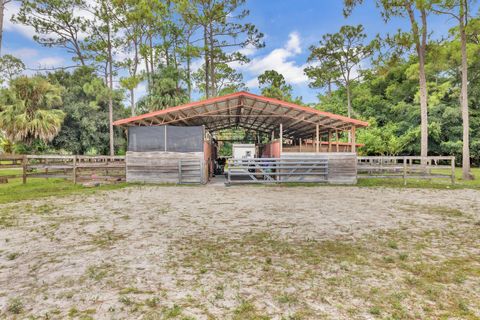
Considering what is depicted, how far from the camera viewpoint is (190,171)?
1429 cm

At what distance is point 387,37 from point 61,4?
2615 centimetres

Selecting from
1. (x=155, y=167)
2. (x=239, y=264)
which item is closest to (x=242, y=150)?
(x=155, y=167)

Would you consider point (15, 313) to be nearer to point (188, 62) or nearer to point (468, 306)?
point (468, 306)

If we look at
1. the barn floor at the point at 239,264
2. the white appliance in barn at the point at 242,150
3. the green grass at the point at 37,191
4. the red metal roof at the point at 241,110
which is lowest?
the barn floor at the point at 239,264

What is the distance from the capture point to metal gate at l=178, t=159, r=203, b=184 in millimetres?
14201

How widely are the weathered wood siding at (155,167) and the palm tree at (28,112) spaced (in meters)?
11.6

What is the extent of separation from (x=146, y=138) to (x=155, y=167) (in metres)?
1.56

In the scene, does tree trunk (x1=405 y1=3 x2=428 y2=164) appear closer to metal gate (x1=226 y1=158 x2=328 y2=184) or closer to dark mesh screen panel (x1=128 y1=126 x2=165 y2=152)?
metal gate (x1=226 y1=158 x2=328 y2=184)

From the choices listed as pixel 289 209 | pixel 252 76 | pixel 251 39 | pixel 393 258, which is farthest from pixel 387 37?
pixel 252 76

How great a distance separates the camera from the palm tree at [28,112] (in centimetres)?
2033

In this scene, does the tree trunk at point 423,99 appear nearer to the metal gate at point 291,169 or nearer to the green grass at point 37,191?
the metal gate at point 291,169

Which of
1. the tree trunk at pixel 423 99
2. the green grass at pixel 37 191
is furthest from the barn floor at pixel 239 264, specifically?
the tree trunk at pixel 423 99

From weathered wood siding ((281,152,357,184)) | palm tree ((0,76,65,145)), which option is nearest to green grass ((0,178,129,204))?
weathered wood siding ((281,152,357,184))

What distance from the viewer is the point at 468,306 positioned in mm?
2842
